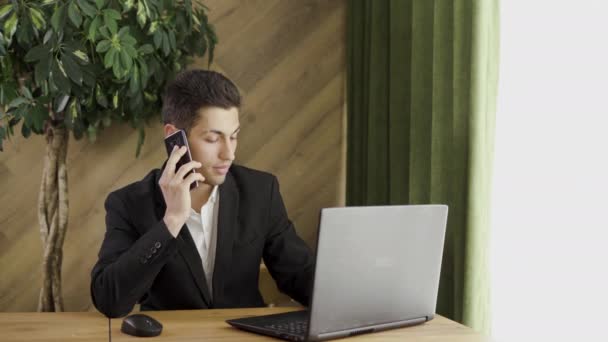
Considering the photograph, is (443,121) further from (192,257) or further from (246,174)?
(192,257)

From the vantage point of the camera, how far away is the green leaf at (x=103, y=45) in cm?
242

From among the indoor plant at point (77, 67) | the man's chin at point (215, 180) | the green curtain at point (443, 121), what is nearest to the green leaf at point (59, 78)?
the indoor plant at point (77, 67)

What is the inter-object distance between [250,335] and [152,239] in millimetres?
359

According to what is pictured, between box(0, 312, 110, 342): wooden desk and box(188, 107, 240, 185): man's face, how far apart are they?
457mm

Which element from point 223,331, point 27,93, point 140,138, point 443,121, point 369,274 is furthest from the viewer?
point 140,138

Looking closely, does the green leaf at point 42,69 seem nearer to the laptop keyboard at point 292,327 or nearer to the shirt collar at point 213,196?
the shirt collar at point 213,196

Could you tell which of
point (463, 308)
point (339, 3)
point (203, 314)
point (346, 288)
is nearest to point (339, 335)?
point (346, 288)

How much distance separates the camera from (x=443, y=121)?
7.59 ft

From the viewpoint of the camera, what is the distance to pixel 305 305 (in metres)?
1.92

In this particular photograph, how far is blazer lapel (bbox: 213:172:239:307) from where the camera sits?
1.92 meters

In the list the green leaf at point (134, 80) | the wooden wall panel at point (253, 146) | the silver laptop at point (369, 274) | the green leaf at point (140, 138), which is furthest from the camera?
the wooden wall panel at point (253, 146)

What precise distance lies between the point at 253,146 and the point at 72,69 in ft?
3.60

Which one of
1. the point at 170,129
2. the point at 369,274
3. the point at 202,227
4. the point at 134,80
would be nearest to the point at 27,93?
the point at 134,80

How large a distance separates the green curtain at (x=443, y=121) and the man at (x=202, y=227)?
0.52m
